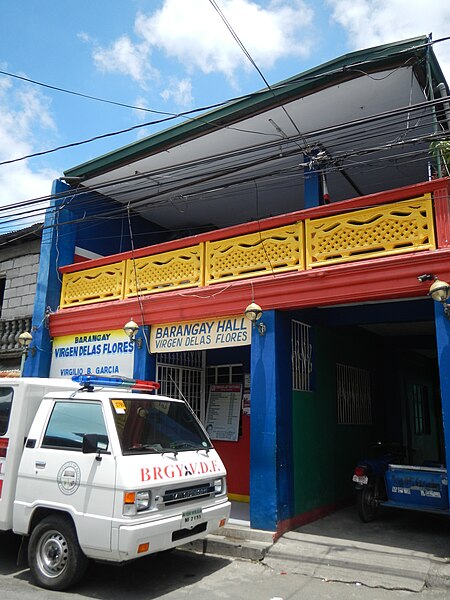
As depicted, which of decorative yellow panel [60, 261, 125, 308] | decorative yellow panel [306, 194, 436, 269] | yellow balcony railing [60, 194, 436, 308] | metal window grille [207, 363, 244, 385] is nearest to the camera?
decorative yellow panel [306, 194, 436, 269]

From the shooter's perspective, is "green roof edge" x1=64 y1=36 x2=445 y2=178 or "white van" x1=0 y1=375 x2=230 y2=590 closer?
"white van" x1=0 y1=375 x2=230 y2=590

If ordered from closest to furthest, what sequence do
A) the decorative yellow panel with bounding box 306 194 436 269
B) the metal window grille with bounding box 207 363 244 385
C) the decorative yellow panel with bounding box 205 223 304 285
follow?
the decorative yellow panel with bounding box 306 194 436 269 → the decorative yellow panel with bounding box 205 223 304 285 → the metal window grille with bounding box 207 363 244 385

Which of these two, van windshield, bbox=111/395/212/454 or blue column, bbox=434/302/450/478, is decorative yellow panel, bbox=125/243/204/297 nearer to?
van windshield, bbox=111/395/212/454

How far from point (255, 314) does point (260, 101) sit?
3574 mm

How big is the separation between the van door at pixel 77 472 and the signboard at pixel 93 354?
3547 millimetres

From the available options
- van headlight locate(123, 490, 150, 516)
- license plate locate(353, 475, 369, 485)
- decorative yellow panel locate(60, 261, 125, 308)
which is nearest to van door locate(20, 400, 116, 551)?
van headlight locate(123, 490, 150, 516)

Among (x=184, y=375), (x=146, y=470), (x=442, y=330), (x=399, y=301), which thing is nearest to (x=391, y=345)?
(x=399, y=301)

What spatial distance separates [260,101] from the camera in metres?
8.55

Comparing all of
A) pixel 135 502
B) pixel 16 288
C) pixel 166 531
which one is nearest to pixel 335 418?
pixel 166 531

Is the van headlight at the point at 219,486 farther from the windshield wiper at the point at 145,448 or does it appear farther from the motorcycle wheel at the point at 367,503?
the motorcycle wheel at the point at 367,503

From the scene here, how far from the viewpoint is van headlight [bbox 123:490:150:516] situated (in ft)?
16.1

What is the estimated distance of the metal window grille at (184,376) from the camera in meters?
9.45

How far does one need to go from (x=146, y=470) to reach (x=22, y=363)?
640cm

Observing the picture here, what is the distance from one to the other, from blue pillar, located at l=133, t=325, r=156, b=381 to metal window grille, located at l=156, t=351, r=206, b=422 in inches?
5.6
